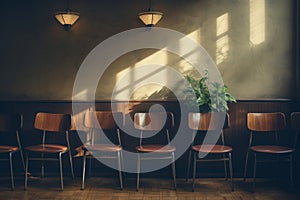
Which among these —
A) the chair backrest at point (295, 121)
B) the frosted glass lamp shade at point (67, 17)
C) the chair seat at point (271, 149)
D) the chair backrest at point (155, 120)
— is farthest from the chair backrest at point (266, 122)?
the frosted glass lamp shade at point (67, 17)

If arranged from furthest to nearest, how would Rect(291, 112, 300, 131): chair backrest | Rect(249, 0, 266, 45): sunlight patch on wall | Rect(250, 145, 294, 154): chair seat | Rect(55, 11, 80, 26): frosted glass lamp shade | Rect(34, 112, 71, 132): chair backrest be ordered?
Rect(249, 0, 266, 45): sunlight patch on wall → Rect(55, 11, 80, 26): frosted glass lamp shade → Rect(34, 112, 71, 132): chair backrest → Rect(291, 112, 300, 131): chair backrest → Rect(250, 145, 294, 154): chair seat

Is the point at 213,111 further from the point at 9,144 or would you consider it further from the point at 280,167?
the point at 9,144

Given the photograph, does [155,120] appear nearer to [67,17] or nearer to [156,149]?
[156,149]

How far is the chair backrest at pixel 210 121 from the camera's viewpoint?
5.96 m

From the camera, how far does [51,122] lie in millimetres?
5996

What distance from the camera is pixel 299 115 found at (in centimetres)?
580

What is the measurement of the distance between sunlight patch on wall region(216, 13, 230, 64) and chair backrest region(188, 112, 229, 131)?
2.63 ft

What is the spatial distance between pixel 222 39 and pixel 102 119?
6.35 feet

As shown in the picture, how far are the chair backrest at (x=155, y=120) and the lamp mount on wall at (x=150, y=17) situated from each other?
1.18 meters

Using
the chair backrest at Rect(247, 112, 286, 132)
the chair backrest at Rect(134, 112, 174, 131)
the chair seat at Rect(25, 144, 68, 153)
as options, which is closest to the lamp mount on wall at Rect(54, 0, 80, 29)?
the chair backrest at Rect(134, 112, 174, 131)

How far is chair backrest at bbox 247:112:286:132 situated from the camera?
19.5 ft

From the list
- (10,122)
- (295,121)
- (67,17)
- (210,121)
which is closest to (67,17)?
(67,17)

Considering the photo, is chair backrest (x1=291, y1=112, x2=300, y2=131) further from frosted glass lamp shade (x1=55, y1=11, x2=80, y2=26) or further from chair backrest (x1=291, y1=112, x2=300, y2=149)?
frosted glass lamp shade (x1=55, y1=11, x2=80, y2=26)

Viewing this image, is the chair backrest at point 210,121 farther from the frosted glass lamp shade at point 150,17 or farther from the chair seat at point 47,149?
the chair seat at point 47,149
